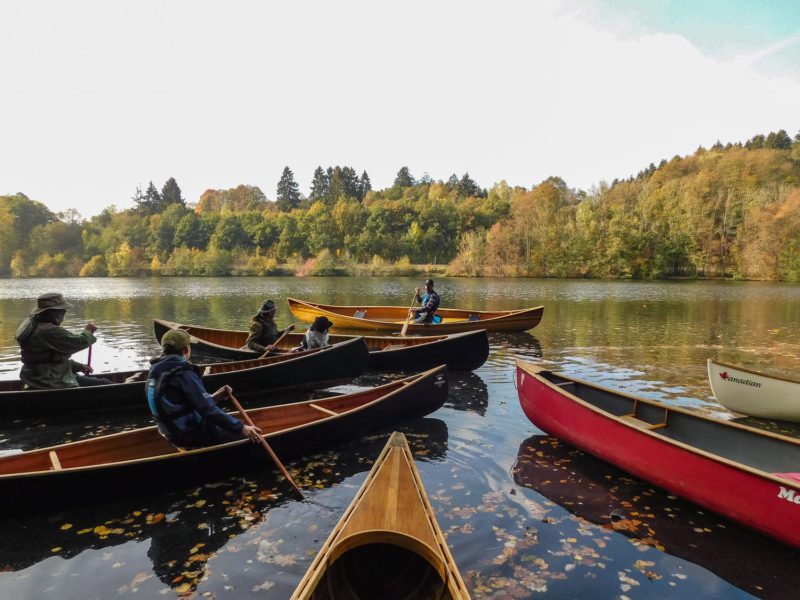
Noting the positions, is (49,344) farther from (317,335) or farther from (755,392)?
→ (755,392)

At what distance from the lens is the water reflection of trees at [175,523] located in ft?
16.8

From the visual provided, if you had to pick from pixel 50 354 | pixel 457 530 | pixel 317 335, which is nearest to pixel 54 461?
pixel 50 354

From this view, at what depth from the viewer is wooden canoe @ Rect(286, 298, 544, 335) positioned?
17328 millimetres

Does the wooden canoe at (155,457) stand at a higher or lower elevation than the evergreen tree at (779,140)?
lower

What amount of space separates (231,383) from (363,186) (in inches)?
5151

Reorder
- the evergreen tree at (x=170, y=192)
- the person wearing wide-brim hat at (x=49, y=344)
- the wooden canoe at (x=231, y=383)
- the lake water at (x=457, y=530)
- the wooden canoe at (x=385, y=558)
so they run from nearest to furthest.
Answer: the wooden canoe at (x=385, y=558) → the lake water at (x=457, y=530) → the person wearing wide-brim hat at (x=49, y=344) → the wooden canoe at (x=231, y=383) → the evergreen tree at (x=170, y=192)

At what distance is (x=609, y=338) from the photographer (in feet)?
63.7

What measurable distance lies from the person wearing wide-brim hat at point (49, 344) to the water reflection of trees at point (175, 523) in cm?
312

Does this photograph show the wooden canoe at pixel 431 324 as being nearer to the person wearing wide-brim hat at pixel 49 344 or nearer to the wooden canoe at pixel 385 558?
the person wearing wide-brim hat at pixel 49 344

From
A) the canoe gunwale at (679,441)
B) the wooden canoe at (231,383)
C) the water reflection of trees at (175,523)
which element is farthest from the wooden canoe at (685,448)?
the wooden canoe at (231,383)

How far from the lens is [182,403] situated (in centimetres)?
602

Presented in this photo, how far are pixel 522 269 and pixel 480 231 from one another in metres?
Result: 10.3

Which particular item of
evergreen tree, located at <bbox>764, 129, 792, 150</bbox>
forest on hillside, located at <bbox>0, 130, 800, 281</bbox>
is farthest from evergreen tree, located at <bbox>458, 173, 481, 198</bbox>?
evergreen tree, located at <bbox>764, 129, 792, 150</bbox>

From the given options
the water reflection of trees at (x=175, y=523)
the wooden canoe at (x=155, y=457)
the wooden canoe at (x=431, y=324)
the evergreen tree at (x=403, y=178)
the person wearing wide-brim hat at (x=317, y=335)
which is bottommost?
the water reflection of trees at (x=175, y=523)
